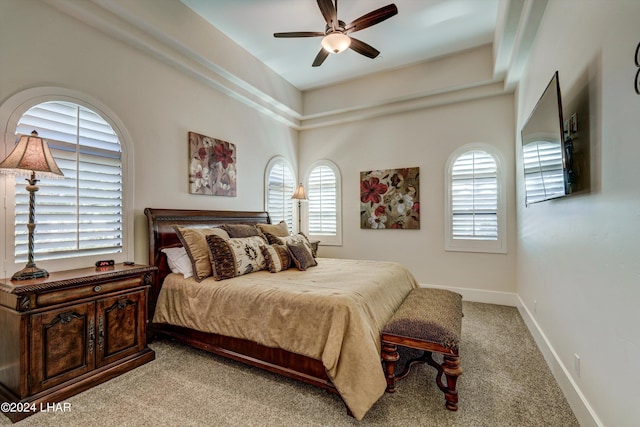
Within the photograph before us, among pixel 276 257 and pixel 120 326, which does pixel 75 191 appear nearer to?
pixel 120 326

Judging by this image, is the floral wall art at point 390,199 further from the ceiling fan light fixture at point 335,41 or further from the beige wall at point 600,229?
the ceiling fan light fixture at point 335,41

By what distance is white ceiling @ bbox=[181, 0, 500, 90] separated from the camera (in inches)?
127

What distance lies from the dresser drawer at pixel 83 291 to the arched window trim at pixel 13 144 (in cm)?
50

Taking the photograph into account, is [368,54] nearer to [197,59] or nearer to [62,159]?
[197,59]

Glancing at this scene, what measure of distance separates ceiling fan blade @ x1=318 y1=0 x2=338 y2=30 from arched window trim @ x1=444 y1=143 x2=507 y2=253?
2.70 m

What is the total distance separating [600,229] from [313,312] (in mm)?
1758

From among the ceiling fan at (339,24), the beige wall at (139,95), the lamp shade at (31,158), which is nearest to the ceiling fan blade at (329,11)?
the ceiling fan at (339,24)

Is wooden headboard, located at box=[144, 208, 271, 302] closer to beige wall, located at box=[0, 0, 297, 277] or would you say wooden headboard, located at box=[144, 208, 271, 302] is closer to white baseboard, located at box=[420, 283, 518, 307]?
beige wall, located at box=[0, 0, 297, 277]

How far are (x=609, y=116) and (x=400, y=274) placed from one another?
81.0 inches

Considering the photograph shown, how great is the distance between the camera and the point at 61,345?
208cm

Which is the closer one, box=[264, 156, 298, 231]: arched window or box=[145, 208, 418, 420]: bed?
box=[145, 208, 418, 420]: bed

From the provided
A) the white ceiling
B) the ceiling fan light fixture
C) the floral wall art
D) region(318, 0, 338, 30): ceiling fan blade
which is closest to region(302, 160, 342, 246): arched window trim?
the floral wall art

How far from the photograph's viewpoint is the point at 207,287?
2637 mm

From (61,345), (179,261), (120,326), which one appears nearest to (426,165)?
(179,261)
